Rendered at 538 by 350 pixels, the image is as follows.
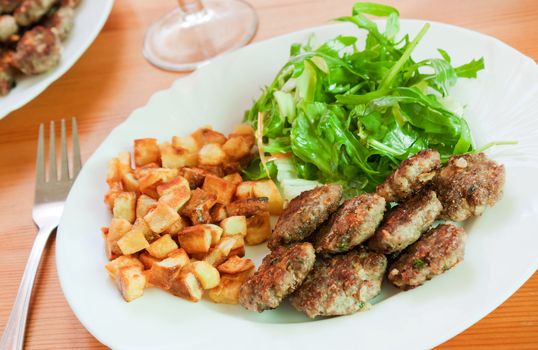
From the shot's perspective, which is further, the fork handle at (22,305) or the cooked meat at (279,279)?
the fork handle at (22,305)

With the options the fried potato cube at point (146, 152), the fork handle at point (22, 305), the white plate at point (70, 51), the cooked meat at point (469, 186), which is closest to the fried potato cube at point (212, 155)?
the fried potato cube at point (146, 152)

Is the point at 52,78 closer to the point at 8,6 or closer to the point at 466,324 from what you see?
the point at 8,6

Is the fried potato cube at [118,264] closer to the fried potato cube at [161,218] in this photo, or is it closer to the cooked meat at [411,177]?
the fried potato cube at [161,218]

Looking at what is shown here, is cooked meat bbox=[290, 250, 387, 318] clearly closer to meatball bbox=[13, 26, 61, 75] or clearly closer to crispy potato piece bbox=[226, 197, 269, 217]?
crispy potato piece bbox=[226, 197, 269, 217]

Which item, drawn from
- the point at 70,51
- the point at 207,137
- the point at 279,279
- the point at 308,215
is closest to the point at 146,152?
the point at 207,137

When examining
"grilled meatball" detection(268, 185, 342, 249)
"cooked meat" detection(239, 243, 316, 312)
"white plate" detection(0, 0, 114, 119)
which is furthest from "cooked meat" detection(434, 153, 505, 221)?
"white plate" detection(0, 0, 114, 119)

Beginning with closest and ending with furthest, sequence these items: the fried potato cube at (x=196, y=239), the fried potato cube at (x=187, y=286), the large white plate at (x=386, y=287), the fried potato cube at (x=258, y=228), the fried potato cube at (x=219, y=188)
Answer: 1. the large white plate at (x=386, y=287)
2. the fried potato cube at (x=187, y=286)
3. the fried potato cube at (x=196, y=239)
4. the fried potato cube at (x=258, y=228)
5. the fried potato cube at (x=219, y=188)
